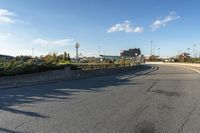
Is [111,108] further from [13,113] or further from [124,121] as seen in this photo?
[13,113]

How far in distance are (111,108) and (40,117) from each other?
2.59m

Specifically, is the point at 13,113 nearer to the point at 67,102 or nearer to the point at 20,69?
the point at 67,102

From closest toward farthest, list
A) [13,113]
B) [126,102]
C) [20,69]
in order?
1. [13,113]
2. [126,102]
3. [20,69]

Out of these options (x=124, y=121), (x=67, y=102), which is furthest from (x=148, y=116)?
(x=67, y=102)

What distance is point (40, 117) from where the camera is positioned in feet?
29.1

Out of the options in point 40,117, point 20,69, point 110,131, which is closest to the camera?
point 110,131

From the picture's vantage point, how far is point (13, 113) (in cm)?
959

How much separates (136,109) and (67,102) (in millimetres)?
2961

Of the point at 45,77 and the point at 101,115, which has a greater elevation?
the point at 45,77

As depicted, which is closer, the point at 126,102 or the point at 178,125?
the point at 178,125

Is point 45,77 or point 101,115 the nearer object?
point 101,115

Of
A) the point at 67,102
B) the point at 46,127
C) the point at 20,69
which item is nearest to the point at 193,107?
the point at 67,102

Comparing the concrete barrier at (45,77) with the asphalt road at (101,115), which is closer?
the asphalt road at (101,115)

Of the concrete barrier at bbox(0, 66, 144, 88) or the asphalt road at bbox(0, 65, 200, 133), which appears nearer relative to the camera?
the asphalt road at bbox(0, 65, 200, 133)
